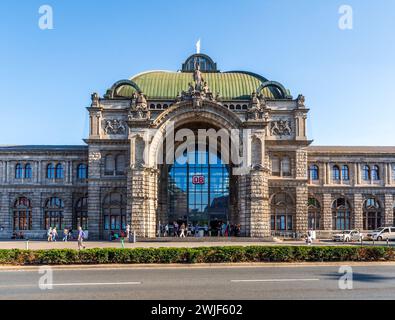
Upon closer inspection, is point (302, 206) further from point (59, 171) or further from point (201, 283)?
point (201, 283)

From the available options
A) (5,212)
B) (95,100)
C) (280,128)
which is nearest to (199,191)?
(280,128)

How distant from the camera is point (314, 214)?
5759 centimetres

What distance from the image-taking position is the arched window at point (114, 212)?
54250 mm

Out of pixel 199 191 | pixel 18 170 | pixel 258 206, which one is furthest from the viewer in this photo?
pixel 199 191

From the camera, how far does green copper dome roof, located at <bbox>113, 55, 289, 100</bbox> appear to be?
185ft

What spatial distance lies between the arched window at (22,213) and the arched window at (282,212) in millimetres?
30711

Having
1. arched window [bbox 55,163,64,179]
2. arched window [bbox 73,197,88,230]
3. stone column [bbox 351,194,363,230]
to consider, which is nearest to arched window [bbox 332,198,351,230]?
stone column [bbox 351,194,363,230]

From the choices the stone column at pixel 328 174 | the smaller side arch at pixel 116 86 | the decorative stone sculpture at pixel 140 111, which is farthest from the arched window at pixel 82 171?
the stone column at pixel 328 174

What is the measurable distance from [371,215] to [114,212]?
108ft

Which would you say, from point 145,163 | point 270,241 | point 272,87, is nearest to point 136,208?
point 145,163

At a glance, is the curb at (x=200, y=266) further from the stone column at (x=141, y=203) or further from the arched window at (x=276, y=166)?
the arched window at (x=276, y=166)

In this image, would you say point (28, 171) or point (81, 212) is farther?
point (28, 171)

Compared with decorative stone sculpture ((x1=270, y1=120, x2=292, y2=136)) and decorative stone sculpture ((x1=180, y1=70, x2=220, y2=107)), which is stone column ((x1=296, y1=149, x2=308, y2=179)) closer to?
decorative stone sculpture ((x1=270, y1=120, x2=292, y2=136))
